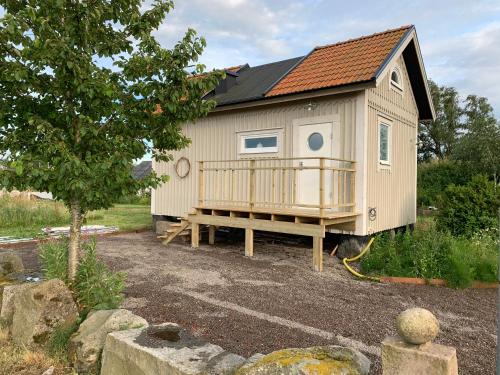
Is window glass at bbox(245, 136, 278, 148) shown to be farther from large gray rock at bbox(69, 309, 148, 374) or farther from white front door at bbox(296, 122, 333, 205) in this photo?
large gray rock at bbox(69, 309, 148, 374)

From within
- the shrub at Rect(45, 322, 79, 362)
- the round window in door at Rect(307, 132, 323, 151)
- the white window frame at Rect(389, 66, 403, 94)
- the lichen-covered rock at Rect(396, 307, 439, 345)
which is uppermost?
the white window frame at Rect(389, 66, 403, 94)

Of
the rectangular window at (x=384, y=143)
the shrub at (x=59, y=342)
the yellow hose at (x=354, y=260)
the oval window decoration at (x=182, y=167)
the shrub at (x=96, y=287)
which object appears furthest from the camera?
the oval window decoration at (x=182, y=167)

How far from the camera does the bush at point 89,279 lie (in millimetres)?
3977

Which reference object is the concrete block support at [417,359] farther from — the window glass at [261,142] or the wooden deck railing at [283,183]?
the window glass at [261,142]

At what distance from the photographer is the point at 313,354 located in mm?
2311

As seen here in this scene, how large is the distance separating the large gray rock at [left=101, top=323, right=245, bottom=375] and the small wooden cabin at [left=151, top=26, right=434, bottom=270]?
4163 mm

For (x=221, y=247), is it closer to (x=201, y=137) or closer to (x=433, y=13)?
(x=201, y=137)

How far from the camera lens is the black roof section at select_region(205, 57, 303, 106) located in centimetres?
923

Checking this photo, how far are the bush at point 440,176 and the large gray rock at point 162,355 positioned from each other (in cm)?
1681

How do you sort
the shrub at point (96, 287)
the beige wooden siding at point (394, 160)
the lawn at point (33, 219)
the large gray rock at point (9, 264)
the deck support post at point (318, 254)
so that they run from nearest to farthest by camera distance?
the shrub at point (96, 287) < the large gray rock at point (9, 264) < the deck support post at point (318, 254) < the beige wooden siding at point (394, 160) < the lawn at point (33, 219)

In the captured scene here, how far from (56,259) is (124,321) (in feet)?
5.12

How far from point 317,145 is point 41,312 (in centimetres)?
614

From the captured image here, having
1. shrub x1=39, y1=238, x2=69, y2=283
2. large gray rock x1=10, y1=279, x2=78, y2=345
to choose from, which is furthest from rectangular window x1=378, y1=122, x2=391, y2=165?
large gray rock x1=10, y1=279, x2=78, y2=345

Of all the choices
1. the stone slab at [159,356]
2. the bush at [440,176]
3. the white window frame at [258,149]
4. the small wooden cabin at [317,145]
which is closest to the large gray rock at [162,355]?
the stone slab at [159,356]
